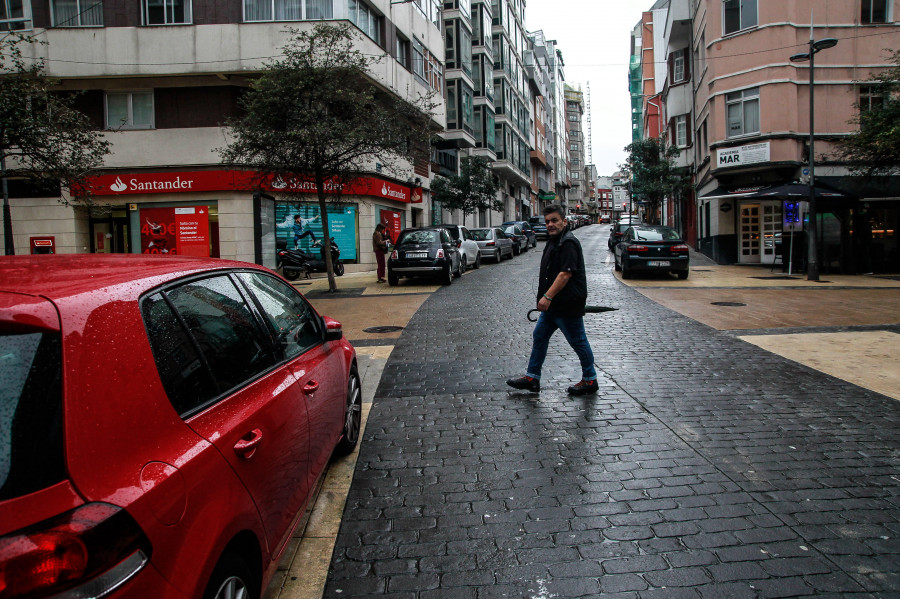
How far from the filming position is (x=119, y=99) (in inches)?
834

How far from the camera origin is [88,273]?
2152 mm

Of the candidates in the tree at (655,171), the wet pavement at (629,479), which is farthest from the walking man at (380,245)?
the tree at (655,171)

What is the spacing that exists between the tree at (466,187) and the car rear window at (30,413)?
106 ft

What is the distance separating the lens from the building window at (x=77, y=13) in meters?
20.8

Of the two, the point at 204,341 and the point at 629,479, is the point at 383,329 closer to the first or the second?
the point at 629,479

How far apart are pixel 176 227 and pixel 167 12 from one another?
705 cm

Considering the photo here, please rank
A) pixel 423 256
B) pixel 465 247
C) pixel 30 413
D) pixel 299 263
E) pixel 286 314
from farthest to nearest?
pixel 465 247
pixel 299 263
pixel 423 256
pixel 286 314
pixel 30 413

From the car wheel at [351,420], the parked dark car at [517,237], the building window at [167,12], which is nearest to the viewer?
the car wheel at [351,420]

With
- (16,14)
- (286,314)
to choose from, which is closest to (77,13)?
(16,14)

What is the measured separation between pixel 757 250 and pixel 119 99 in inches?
931

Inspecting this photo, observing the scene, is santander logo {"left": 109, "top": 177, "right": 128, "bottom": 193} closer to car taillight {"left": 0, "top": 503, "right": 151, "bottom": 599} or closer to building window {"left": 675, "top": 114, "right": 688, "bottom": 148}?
car taillight {"left": 0, "top": 503, "right": 151, "bottom": 599}

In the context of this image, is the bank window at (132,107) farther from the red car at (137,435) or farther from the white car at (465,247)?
the red car at (137,435)

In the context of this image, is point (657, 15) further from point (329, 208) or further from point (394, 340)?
point (394, 340)

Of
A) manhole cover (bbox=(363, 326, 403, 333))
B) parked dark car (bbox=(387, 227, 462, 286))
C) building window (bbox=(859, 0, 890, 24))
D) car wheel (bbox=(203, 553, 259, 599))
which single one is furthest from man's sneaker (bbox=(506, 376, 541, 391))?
building window (bbox=(859, 0, 890, 24))
